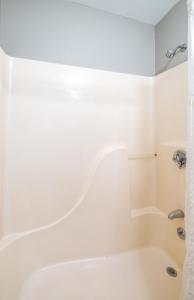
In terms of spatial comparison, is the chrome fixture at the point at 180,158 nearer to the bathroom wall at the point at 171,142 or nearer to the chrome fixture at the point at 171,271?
the bathroom wall at the point at 171,142

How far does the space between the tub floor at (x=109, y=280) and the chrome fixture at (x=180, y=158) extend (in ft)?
2.43

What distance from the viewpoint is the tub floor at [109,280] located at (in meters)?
1.04

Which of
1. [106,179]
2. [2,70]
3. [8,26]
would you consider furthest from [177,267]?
[8,26]

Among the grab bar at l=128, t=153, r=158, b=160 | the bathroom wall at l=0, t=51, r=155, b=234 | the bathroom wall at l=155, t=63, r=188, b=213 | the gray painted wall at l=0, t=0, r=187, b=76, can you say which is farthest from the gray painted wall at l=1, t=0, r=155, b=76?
the grab bar at l=128, t=153, r=158, b=160

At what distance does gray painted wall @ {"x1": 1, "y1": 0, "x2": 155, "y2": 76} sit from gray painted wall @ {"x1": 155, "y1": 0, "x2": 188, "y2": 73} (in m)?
0.07

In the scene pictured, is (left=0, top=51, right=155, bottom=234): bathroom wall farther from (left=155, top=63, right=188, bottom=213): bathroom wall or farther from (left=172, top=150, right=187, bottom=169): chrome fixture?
(left=172, top=150, right=187, bottom=169): chrome fixture

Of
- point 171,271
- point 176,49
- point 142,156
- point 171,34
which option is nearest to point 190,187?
point 142,156

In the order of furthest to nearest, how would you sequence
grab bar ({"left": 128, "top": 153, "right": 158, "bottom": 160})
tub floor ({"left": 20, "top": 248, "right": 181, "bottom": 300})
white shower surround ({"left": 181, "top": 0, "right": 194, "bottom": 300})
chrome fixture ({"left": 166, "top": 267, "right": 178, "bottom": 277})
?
grab bar ({"left": 128, "top": 153, "right": 158, "bottom": 160}) < chrome fixture ({"left": 166, "top": 267, "right": 178, "bottom": 277}) < tub floor ({"left": 20, "top": 248, "right": 181, "bottom": 300}) < white shower surround ({"left": 181, "top": 0, "right": 194, "bottom": 300})

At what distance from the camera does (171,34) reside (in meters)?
1.34

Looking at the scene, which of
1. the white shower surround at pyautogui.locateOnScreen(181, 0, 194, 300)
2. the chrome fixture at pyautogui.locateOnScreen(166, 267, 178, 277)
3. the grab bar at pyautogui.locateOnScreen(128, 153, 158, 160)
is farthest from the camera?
the grab bar at pyautogui.locateOnScreen(128, 153, 158, 160)

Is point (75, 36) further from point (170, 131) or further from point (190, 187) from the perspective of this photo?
point (190, 187)

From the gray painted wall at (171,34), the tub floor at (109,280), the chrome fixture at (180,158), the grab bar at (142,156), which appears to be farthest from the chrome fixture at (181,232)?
the gray painted wall at (171,34)

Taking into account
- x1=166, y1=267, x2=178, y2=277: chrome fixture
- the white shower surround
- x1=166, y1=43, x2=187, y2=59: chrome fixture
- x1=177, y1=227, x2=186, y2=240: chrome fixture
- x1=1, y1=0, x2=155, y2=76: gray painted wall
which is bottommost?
x1=166, y1=267, x2=178, y2=277: chrome fixture

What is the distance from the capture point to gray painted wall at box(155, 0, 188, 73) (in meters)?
1.23
